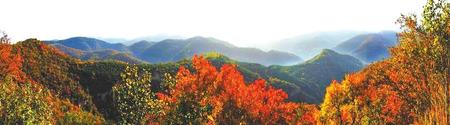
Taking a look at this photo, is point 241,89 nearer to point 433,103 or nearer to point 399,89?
point 399,89

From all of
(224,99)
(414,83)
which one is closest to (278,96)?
(224,99)

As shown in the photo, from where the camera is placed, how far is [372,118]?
71000 millimetres

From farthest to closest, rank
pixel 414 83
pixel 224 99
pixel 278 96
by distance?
pixel 278 96, pixel 224 99, pixel 414 83

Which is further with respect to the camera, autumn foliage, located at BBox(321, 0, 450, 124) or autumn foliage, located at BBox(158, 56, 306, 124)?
autumn foliage, located at BBox(158, 56, 306, 124)

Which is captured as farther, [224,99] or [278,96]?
[278,96]

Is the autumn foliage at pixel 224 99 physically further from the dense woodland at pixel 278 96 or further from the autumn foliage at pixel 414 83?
the autumn foliage at pixel 414 83

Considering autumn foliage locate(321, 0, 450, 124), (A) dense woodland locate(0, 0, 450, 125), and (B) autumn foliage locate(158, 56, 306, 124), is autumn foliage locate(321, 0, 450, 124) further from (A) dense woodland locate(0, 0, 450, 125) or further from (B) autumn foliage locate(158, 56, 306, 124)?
(B) autumn foliage locate(158, 56, 306, 124)

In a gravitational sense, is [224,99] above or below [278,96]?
above

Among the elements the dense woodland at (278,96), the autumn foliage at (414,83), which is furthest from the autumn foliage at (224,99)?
the autumn foliage at (414,83)

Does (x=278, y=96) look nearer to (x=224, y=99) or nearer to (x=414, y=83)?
(x=224, y=99)

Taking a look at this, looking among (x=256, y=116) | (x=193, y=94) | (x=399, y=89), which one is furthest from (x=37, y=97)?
(x=256, y=116)

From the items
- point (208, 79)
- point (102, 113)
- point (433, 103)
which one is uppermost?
point (433, 103)

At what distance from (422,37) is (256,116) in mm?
65213

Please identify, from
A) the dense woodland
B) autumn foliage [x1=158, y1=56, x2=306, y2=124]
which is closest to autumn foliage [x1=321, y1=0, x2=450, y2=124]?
the dense woodland
